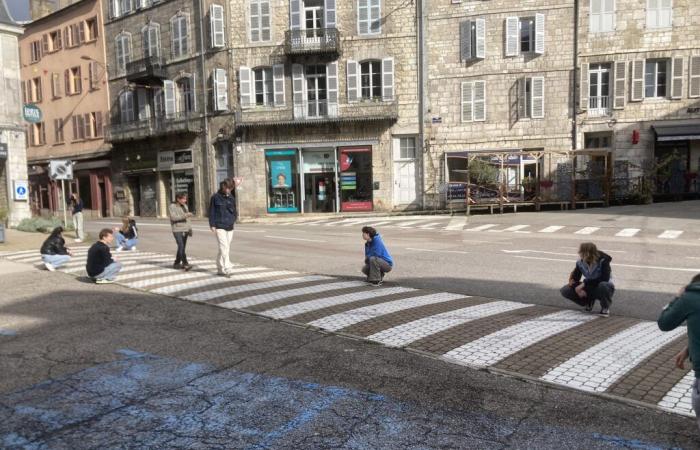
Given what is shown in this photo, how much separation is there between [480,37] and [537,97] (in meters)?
4.31

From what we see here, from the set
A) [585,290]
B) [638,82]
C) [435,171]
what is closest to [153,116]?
[435,171]

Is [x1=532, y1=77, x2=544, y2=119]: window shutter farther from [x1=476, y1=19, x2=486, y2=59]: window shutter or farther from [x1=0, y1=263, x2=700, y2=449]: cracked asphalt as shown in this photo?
[x1=0, y1=263, x2=700, y2=449]: cracked asphalt

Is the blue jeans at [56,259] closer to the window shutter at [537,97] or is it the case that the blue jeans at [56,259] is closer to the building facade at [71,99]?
the window shutter at [537,97]

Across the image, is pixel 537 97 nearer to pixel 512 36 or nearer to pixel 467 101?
pixel 512 36

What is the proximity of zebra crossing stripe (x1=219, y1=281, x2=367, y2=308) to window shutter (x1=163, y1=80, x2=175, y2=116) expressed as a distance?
2702 cm

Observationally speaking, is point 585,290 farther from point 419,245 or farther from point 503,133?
point 503,133

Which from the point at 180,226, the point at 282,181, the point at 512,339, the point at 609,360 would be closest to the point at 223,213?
the point at 180,226

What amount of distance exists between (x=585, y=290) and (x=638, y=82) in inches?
946

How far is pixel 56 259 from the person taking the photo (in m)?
12.1

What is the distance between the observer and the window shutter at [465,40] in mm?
28688

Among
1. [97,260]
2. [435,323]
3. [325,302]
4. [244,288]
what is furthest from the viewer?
[97,260]

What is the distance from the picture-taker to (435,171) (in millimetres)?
→ 29453

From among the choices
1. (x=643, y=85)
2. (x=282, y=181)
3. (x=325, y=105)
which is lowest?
(x=282, y=181)

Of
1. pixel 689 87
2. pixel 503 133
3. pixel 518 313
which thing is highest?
pixel 689 87
